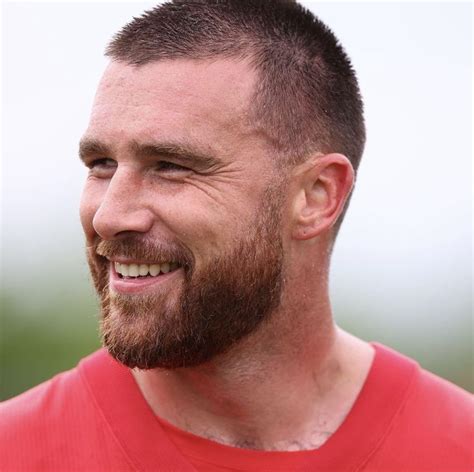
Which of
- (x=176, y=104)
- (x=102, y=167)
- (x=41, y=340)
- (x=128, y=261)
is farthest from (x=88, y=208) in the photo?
(x=41, y=340)

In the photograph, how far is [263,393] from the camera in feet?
13.8

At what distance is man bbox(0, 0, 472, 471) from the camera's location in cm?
388

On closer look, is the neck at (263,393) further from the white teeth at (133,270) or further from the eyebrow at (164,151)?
the eyebrow at (164,151)

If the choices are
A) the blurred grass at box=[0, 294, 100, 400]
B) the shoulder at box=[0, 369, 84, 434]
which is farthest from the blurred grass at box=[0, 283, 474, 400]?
the shoulder at box=[0, 369, 84, 434]

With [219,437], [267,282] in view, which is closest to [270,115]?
[267,282]

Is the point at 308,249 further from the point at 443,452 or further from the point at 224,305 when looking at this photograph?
the point at 443,452

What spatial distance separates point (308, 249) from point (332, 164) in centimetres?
40

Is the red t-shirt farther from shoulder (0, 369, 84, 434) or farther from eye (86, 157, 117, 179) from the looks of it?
eye (86, 157, 117, 179)

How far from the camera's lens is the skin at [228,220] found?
151 inches

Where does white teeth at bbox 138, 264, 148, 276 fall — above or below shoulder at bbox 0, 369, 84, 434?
above

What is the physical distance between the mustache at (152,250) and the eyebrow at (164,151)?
35cm

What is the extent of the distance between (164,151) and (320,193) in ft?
2.74

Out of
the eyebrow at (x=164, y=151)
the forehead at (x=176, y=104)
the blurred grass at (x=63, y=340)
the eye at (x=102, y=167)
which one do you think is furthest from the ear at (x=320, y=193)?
the blurred grass at (x=63, y=340)

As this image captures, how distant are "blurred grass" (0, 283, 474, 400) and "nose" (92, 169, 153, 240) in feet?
29.0
